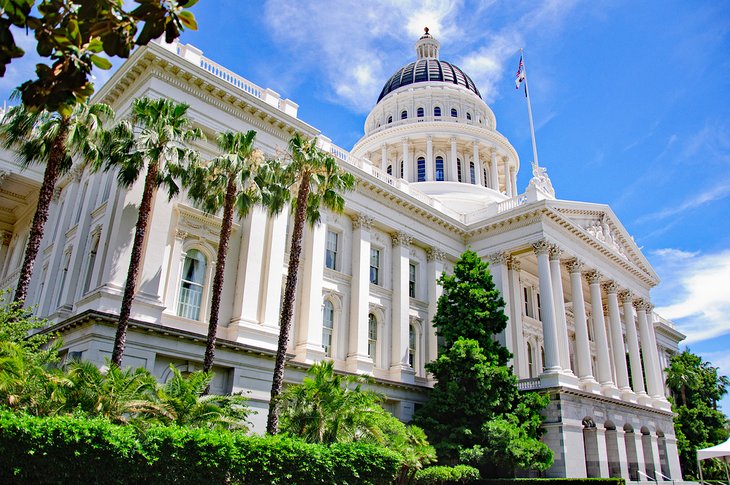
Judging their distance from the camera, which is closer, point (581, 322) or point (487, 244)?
point (581, 322)

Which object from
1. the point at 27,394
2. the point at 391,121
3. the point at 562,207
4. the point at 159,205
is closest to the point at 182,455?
the point at 27,394

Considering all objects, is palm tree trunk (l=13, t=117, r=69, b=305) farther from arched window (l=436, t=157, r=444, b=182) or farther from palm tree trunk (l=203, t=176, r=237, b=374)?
arched window (l=436, t=157, r=444, b=182)

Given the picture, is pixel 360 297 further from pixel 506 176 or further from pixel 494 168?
pixel 506 176

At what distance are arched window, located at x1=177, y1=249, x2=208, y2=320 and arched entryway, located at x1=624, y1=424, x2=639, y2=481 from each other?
2821 centimetres

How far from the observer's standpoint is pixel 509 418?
90.3 feet

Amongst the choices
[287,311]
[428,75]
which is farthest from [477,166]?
[287,311]

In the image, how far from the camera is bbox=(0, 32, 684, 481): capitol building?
22609 mm

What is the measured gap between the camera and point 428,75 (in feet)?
205

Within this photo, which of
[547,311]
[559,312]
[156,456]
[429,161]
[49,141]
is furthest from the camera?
[429,161]

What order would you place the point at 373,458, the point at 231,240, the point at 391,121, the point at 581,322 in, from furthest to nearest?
the point at 391,121, the point at 581,322, the point at 231,240, the point at 373,458

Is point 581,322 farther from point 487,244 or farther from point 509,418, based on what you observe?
point 509,418

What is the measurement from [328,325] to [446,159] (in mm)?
28067

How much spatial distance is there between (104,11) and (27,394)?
1280cm

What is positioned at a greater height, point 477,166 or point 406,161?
point 406,161
